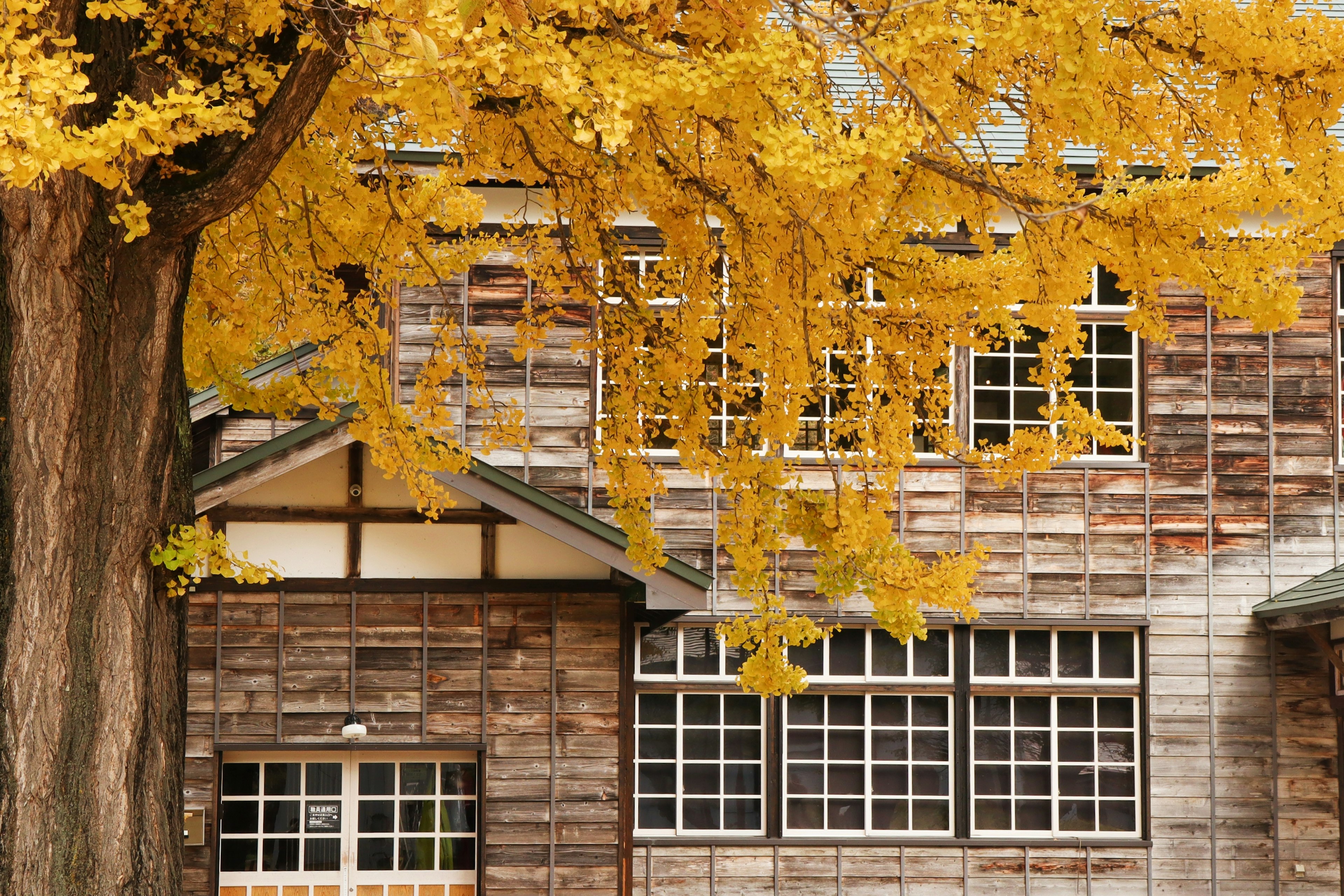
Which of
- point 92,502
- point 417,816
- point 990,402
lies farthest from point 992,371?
point 92,502

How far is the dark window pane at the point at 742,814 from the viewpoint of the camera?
9.78 m

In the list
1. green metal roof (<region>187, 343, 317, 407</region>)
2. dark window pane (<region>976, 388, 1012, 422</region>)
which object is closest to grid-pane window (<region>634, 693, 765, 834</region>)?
dark window pane (<region>976, 388, 1012, 422</region>)

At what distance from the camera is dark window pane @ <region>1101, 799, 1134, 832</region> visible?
994 cm

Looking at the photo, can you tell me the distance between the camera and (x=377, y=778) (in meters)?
9.24

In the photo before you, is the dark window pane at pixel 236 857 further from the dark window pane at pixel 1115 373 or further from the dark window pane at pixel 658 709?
the dark window pane at pixel 1115 373


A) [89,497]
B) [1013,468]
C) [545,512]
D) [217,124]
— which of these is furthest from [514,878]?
[217,124]

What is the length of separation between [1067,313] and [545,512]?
3968 mm

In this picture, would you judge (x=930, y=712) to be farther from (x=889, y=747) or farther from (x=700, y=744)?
(x=700, y=744)

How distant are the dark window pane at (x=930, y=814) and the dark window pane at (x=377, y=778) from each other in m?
3.88

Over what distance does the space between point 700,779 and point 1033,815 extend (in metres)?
2.58

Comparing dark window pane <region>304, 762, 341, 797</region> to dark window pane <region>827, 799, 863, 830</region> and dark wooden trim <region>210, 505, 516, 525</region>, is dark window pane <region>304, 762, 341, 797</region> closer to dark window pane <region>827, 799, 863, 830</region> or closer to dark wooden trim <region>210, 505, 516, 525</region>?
dark wooden trim <region>210, 505, 516, 525</region>

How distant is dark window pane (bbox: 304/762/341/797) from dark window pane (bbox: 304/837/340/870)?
0.31 m

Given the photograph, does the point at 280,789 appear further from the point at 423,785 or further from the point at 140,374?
the point at 140,374

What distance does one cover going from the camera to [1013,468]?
236 inches
